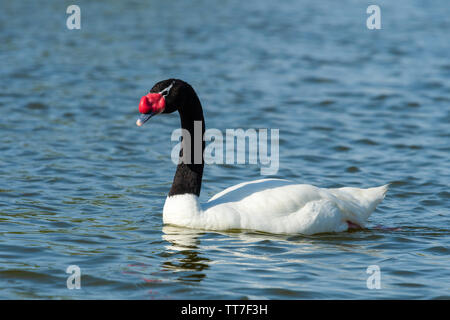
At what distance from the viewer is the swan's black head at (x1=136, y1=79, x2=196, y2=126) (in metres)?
9.57

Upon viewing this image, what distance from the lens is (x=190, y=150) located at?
412 inches

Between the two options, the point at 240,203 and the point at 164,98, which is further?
the point at 240,203

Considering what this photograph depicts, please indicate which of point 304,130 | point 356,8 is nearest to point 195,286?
point 304,130

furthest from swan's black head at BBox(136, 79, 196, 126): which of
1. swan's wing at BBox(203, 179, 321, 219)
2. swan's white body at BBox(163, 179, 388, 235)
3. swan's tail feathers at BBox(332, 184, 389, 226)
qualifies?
swan's tail feathers at BBox(332, 184, 389, 226)

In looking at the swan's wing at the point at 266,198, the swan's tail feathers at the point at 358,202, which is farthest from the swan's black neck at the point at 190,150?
the swan's tail feathers at the point at 358,202

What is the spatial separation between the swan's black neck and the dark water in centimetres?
60

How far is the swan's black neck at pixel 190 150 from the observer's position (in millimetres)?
10211

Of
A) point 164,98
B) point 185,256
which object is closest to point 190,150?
point 164,98

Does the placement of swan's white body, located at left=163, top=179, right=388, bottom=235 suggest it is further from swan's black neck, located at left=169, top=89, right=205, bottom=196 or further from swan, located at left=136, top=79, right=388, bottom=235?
swan's black neck, located at left=169, top=89, right=205, bottom=196

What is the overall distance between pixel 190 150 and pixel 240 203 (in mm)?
1065

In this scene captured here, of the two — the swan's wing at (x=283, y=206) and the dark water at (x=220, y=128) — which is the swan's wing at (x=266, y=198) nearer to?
the swan's wing at (x=283, y=206)

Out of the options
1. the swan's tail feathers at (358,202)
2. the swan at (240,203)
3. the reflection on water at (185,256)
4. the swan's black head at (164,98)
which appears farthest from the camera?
the swan's tail feathers at (358,202)

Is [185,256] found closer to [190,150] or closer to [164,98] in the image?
[190,150]

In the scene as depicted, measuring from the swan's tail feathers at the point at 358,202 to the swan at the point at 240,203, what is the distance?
14 mm
